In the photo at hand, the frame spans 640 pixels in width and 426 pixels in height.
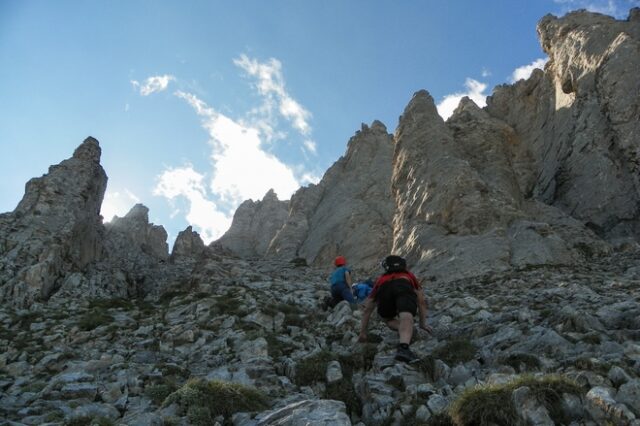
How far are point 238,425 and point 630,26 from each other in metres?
49.8

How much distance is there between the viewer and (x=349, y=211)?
57.1 m

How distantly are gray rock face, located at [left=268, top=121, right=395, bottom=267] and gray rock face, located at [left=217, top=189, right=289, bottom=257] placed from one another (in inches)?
727

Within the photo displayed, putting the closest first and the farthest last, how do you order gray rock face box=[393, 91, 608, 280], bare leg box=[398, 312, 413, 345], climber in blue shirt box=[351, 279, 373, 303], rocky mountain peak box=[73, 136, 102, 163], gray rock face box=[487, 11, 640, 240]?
bare leg box=[398, 312, 413, 345] < climber in blue shirt box=[351, 279, 373, 303] < gray rock face box=[393, 91, 608, 280] < gray rock face box=[487, 11, 640, 240] < rocky mountain peak box=[73, 136, 102, 163]

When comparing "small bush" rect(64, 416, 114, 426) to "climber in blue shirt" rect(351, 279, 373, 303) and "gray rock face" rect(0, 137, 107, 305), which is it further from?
"gray rock face" rect(0, 137, 107, 305)

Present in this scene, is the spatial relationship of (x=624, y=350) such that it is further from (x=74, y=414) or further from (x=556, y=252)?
(x=556, y=252)

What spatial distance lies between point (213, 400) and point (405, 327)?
182 inches

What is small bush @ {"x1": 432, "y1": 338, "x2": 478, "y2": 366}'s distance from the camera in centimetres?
1066

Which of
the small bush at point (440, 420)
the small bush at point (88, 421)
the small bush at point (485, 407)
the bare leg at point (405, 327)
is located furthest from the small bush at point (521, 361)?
the small bush at point (88, 421)

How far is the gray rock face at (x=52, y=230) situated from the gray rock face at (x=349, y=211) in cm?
2219

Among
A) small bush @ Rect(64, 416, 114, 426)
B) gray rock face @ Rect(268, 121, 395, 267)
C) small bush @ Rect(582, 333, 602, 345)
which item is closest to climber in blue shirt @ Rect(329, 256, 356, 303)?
small bush @ Rect(582, 333, 602, 345)

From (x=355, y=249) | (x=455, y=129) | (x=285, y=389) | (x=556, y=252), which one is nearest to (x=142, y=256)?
(x=355, y=249)

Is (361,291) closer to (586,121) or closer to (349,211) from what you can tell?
(586,121)

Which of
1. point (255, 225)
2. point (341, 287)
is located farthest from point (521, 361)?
point (255, 225)

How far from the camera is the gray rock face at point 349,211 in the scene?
50.2 m
